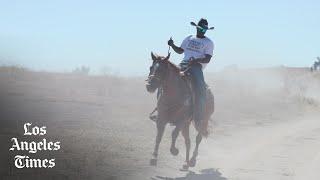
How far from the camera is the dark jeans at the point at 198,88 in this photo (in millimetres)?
14414

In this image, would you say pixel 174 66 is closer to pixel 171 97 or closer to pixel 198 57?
pixel 171 97

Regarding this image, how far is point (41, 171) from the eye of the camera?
12281mm

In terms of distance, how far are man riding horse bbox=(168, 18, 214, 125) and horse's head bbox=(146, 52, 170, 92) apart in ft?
2.54

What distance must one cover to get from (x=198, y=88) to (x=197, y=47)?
939 millimetres

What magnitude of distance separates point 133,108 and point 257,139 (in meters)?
7.87

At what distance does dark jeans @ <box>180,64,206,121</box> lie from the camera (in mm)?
14414

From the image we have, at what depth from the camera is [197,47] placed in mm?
14594

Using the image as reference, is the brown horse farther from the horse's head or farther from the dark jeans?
the dark jeans

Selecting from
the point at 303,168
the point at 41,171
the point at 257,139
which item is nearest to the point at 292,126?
the point at 257,139

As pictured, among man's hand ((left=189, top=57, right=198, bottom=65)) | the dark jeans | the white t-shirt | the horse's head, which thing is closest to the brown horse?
the horse's head

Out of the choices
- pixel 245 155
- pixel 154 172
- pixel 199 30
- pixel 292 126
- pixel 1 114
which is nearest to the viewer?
pixel 154 172

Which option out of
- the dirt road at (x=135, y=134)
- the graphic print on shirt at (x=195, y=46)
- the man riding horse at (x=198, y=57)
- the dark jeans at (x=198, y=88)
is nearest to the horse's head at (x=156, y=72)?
the man riding horse at (x=198, y=57)

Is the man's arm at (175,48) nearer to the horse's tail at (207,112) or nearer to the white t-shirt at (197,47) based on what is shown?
the white t-shirt at (197,47)

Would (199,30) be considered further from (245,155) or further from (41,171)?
(41,171)
